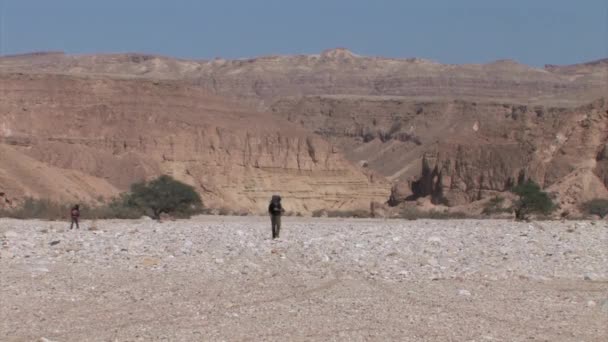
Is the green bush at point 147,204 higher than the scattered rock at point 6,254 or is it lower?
lower

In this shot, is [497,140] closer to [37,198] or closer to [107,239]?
[37,198]

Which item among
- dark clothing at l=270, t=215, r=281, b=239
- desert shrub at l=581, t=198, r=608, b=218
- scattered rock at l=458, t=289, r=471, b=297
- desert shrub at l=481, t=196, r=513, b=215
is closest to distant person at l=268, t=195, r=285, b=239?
dark clothing at l=270, t=215, r=281, b=239

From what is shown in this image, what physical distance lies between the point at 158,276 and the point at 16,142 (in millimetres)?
48448

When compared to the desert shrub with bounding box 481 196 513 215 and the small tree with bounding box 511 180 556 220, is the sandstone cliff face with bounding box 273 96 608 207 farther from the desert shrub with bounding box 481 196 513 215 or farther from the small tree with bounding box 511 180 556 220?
the small tree with bounding box 511 180 556 220

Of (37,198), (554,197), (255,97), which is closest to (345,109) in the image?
(255,97)

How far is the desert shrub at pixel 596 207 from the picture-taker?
47.8 m

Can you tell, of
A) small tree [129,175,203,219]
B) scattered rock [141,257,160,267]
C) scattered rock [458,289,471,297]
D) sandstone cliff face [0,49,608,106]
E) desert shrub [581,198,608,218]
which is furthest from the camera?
sandstone cliff face [0,49,608,106]

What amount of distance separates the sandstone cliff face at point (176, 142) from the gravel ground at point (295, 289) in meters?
43.3

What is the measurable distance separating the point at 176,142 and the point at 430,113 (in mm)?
61086

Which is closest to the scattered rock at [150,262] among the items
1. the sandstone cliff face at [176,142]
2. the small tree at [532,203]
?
the small tree at [532,203]

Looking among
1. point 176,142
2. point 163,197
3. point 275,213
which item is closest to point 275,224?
point 275,213

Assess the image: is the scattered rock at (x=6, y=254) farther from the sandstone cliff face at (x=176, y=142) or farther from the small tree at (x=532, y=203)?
the sandstone cliff face at (x=176, y=142)

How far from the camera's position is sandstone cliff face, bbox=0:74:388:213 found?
66.2 meters

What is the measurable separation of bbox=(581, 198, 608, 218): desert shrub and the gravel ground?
89.3 ft
